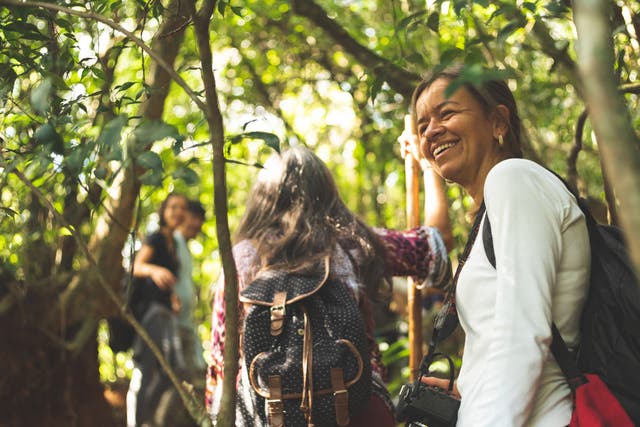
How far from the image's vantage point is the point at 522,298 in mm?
1678

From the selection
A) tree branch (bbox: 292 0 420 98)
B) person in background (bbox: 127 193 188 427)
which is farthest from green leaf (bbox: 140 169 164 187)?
person in background (bbox: 127 193 188 427)

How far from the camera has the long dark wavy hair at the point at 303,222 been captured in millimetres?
2779

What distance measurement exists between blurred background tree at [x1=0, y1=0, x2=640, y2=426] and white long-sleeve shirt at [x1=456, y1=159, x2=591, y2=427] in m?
0.35

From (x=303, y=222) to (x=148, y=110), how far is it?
5.95 ft

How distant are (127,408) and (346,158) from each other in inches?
142

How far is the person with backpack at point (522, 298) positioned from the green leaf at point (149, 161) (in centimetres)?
62

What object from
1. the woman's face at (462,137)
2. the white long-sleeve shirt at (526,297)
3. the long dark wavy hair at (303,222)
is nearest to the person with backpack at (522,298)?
the white long-sleeve shirt at (526,297)

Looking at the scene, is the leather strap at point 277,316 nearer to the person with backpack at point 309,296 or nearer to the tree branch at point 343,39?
the person with backpack at point 309,296

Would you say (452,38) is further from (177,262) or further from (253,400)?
(253,400)

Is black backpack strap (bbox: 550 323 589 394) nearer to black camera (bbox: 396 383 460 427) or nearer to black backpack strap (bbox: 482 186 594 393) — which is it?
black backpack strap (bbox: 482 186 594 393)

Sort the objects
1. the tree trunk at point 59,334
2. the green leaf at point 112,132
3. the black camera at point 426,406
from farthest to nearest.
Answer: the tree trunk at point 59,334
the black camera at point 426,406
the green leaf at point 112,132

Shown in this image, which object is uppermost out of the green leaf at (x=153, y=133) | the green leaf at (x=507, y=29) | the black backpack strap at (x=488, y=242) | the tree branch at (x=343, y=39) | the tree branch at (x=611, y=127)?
the tree branch at (x=343, y=39)

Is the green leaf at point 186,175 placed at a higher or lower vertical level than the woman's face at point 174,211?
lower

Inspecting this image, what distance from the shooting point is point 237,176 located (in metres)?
9.59
